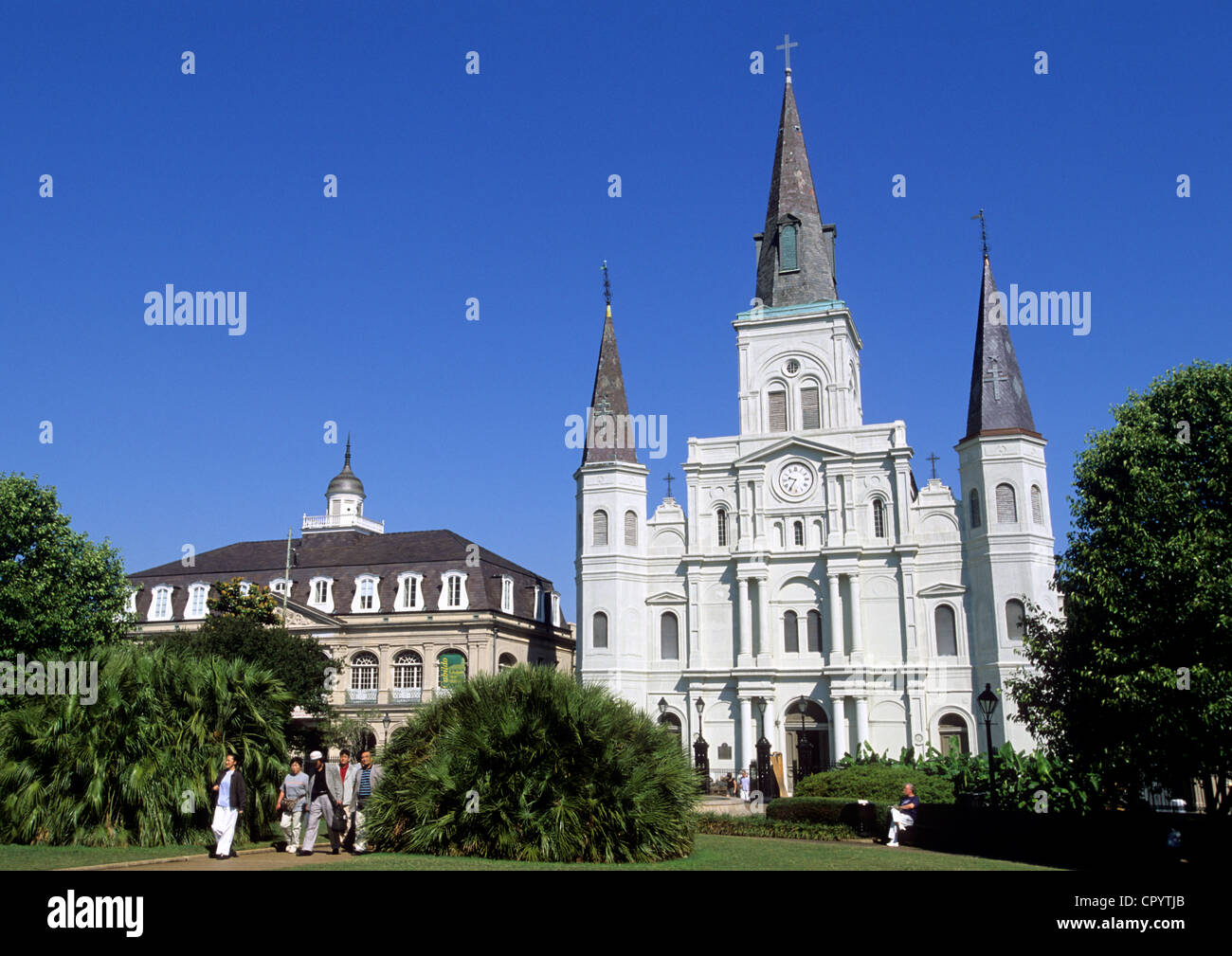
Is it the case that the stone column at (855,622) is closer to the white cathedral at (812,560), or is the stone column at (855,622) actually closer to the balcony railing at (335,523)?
the white cathedral at (812,560)

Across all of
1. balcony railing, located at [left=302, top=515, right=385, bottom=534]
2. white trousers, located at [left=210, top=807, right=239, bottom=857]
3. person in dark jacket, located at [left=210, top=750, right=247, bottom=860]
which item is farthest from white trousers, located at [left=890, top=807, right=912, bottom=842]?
balcony railing, located at [left=302, top=515, right=385, bottom=534]

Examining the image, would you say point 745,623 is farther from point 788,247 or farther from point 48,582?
point 48,582

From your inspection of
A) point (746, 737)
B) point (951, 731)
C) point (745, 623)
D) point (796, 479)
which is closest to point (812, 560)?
point (796, 479)

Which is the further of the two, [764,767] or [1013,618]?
[1013,618]

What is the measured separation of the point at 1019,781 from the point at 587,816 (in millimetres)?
15808

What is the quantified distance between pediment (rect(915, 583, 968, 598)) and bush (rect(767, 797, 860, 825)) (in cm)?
2661

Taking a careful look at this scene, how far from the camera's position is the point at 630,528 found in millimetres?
56594

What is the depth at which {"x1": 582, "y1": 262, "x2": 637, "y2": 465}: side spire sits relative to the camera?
187ft

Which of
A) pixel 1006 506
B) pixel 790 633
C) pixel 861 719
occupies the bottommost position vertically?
pixel 861 719

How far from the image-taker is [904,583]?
52.2m

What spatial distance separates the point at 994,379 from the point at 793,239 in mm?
14630

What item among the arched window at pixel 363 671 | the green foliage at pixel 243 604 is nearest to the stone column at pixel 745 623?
the arched window at pixel 363 671
